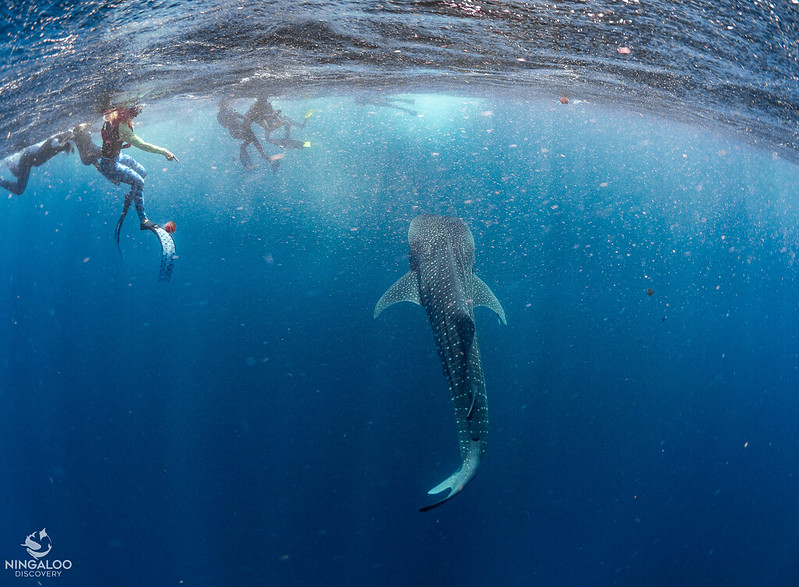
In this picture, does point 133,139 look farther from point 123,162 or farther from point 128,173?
point 128,173

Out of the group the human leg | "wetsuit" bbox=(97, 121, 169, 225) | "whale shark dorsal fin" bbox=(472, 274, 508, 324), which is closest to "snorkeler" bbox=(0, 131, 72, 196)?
"wetsuit" bbox=(97, 121, 169, 225)

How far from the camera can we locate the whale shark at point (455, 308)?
4.53m

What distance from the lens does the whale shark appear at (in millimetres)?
4531

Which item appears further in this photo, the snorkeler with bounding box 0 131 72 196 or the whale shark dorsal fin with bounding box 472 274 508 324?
the snorkeler with bounding box 0 131 72 196

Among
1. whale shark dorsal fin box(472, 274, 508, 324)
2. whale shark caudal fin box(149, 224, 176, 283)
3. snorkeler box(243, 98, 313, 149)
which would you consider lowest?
whale shark dorsal fin box(472, 274, 508, 324)

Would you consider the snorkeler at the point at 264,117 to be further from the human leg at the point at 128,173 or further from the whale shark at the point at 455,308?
the whale shark at the point at 455,308

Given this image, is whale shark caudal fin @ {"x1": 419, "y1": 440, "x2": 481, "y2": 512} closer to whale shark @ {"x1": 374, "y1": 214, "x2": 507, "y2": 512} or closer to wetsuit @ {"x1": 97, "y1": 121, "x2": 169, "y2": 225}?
whale shark @ {"x1": 374, "y1": 214, "x2": 507, "y2": 512}

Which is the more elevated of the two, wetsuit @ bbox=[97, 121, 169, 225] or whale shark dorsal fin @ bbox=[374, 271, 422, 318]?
wetsuit @ bbox=[97, 121, 169, 225]

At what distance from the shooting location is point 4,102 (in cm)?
782

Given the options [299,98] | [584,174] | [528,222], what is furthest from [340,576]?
[584,174]

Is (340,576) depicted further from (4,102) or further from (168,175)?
(168,175)

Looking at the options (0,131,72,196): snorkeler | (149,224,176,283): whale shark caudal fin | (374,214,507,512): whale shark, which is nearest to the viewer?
(374,214,507,512): whale shark

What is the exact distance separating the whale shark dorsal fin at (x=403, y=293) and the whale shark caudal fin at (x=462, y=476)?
8.12ft

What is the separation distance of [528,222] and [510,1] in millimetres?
71460
